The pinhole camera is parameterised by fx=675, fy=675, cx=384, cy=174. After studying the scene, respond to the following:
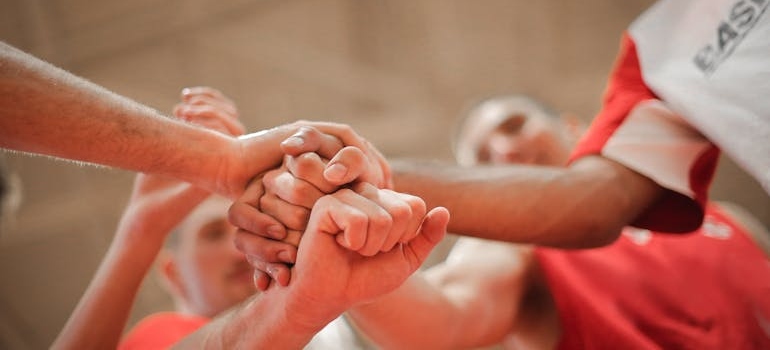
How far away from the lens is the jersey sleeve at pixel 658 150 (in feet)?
4.07

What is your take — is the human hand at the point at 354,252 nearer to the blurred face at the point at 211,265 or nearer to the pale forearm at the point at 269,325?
the pale forearm at the point at 269,325

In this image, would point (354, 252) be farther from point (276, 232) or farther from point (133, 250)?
point (133, 250)

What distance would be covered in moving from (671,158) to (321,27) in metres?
2.87

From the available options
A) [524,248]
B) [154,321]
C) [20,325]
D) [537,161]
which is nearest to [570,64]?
[537,161]

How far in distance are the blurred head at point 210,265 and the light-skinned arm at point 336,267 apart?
103 cm

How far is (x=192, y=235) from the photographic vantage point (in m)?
2.04

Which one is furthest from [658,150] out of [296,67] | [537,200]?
[296,67]

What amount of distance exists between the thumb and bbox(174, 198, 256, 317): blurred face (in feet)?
3.72

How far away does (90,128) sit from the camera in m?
0.94

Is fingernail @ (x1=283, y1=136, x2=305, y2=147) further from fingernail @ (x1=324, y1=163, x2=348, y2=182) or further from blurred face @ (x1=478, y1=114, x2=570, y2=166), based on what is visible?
blurred face @ (x1=478, y1=114, x2=570, y2=166)

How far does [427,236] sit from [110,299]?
2.37 feet

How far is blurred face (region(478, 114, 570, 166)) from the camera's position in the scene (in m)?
2.12

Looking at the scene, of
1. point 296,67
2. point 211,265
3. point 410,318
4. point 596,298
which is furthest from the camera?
point 296,67

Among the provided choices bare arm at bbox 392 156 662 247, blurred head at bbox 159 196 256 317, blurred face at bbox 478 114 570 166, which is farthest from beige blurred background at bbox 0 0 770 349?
bare arm at bbox 392 156 662 247
